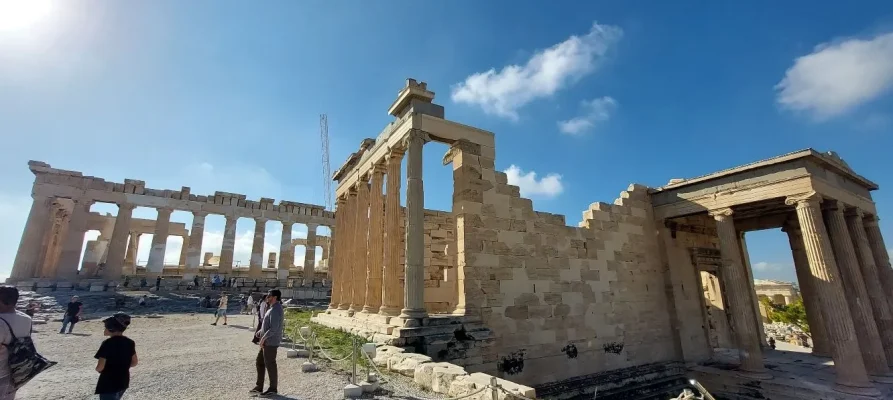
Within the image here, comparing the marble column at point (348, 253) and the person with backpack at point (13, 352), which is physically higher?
the marble column at point (348, 253)

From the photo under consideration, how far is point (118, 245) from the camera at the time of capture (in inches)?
1063

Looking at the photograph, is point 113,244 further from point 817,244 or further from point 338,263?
point 817,244

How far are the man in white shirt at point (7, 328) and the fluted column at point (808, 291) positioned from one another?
69.5ft

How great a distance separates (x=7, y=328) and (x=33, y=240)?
99.0 ft

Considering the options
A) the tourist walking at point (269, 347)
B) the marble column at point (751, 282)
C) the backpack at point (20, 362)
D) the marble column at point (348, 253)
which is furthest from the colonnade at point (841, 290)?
the backpack at point (20, 362)

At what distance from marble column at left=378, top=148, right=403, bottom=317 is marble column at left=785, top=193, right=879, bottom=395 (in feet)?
38.3

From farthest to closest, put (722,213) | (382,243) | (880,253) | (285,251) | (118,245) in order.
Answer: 1. (285,251)
2. (118,245)
3. (880,253)
4. (722,213)
5. (382,243)

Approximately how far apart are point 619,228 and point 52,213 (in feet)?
112

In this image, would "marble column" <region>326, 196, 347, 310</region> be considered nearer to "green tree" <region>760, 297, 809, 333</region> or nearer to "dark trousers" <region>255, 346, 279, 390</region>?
"dark trousers" <region>255, 346, 279, 390</region>

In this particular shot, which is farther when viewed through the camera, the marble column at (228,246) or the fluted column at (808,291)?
the marble column at (228,246)

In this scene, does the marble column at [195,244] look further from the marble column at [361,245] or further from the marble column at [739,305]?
the marble column at [739,305]

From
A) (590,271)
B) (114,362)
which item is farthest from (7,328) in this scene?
(590,271)

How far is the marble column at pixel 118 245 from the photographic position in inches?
1037

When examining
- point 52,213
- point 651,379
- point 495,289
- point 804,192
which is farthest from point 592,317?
point 52,213
